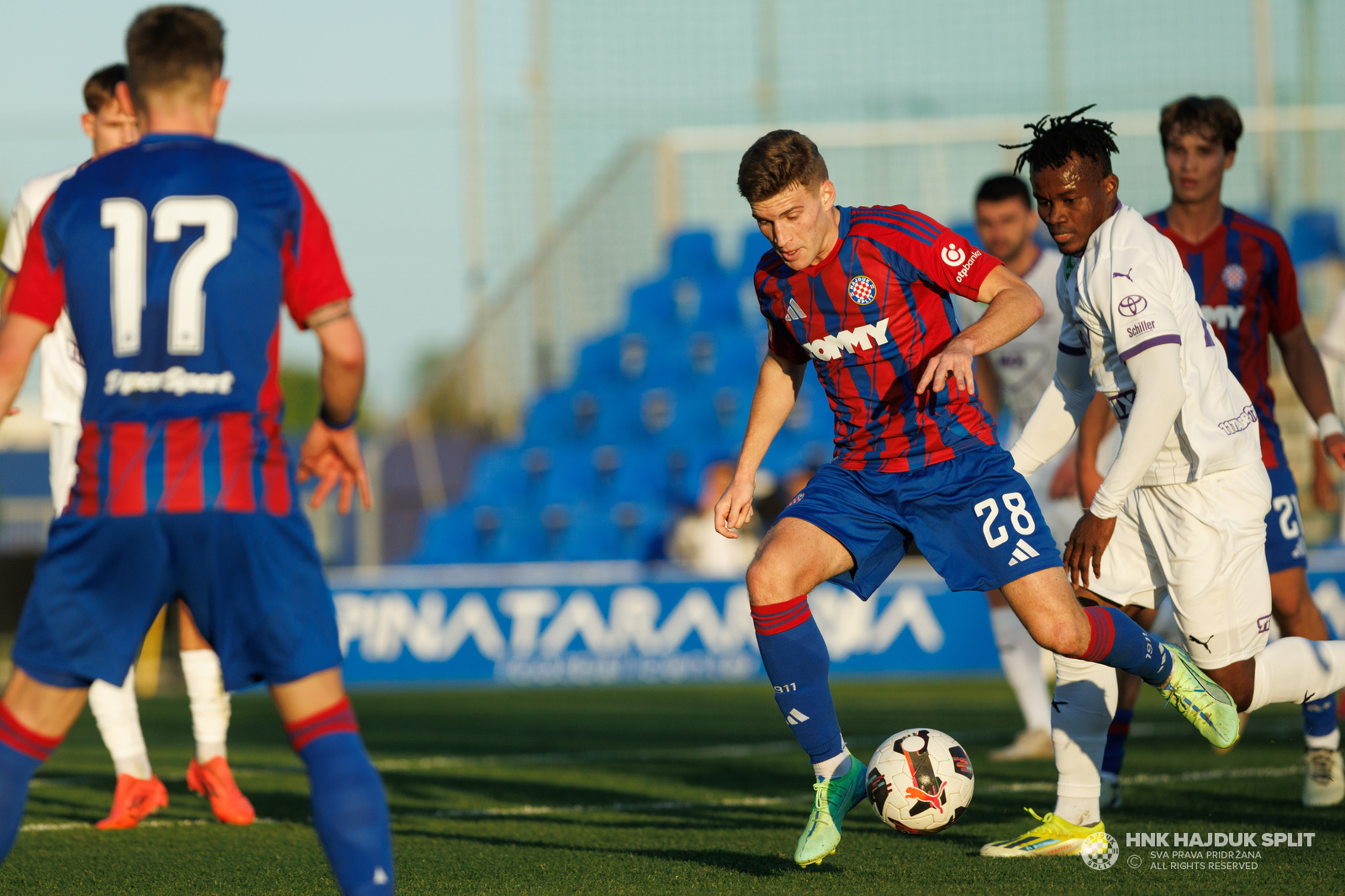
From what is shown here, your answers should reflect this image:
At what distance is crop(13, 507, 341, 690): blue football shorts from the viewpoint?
3094mm

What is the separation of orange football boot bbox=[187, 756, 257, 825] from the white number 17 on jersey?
291 cm

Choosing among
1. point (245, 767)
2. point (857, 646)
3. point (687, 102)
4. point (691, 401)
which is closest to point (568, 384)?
point (691, 401)

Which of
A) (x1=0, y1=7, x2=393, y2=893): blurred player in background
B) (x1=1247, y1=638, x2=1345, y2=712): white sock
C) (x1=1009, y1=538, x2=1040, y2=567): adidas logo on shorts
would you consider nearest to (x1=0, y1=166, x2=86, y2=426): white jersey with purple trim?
(x1=0, y1=7, x2=393, y2=893): blurred player in background

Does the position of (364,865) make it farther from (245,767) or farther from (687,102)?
(687,102)

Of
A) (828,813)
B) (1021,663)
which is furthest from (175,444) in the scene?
(1021,663)

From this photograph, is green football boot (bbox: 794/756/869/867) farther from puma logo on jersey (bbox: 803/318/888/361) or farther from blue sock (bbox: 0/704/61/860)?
blue sock (bbox: 0/704/61/860)

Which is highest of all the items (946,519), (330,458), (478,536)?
(330,458)

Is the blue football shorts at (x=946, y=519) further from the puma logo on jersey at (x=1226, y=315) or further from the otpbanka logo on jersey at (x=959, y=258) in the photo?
the puma logo on jersey at (x=1226, y=315)

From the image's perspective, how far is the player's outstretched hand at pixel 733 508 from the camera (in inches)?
180

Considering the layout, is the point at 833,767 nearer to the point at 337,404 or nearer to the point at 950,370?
the point at 950,370

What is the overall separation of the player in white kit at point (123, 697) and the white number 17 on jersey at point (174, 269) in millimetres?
2403

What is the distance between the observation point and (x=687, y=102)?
67.9ft

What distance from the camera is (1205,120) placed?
5477 mm

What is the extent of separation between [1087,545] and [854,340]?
898 millimetres
